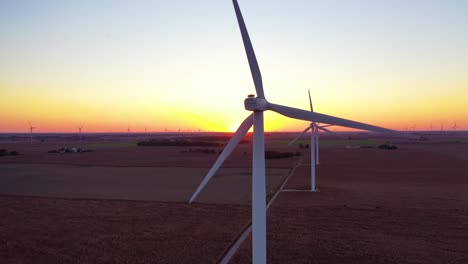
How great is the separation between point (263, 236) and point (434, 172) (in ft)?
161

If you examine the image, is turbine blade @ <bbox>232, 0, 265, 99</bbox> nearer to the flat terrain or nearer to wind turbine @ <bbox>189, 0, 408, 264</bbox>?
wind turbine @ <bbox>189, 0, 408, 264</bbox>

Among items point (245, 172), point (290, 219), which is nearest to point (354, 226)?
point (290, 219)

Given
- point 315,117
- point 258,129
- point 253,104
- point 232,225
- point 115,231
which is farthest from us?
point 232,225

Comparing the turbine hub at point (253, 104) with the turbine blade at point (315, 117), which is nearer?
the turbine hub at point (253, 104)

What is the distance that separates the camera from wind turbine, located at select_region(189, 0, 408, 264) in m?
12.4

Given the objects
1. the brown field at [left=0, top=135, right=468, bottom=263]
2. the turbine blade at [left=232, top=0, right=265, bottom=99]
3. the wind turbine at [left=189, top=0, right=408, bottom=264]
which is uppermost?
the turbine blade at [left=232, top=0, right=265, bottom=99]

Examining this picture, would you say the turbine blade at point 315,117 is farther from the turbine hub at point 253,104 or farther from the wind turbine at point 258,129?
the turbine hub at point 253,104

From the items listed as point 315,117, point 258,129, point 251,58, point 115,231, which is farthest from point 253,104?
point 115,231

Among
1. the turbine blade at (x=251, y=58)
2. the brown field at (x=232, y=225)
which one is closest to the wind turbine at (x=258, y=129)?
the turbine blade at (x=251, y=58)

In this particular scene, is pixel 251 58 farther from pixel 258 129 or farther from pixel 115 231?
pixel 115 231

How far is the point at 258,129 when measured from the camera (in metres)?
13.2

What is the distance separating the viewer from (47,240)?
69.6 feet

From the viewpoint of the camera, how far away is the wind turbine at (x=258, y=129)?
12.4 m

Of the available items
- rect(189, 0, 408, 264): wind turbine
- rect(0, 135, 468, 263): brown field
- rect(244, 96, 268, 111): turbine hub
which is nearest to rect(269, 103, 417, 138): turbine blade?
rect(189, 0, 408, 264): wind turbine
